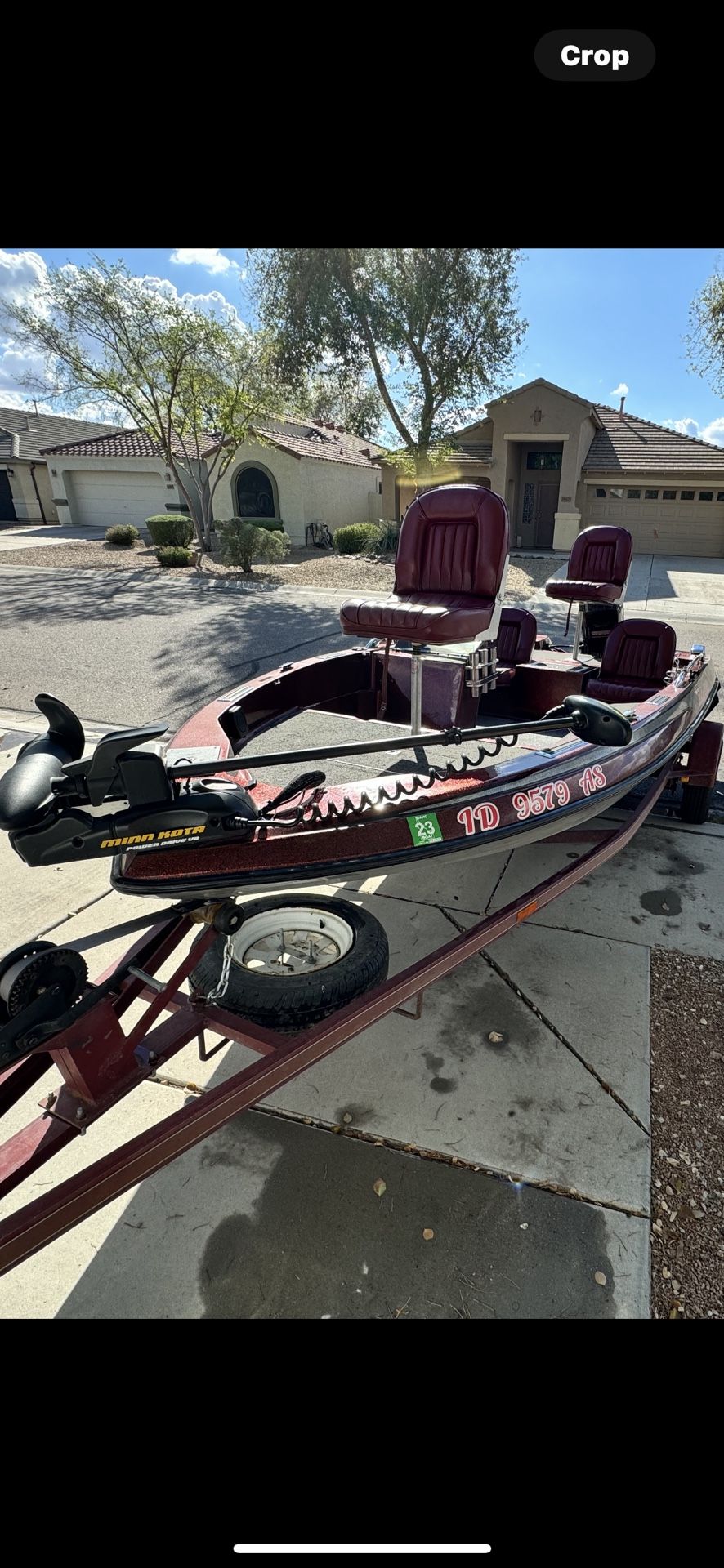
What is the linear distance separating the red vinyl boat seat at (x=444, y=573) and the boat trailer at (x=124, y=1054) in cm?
145

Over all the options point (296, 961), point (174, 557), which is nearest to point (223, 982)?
point (296, 961)

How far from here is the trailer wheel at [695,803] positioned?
3.85m

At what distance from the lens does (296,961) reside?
2.34 m

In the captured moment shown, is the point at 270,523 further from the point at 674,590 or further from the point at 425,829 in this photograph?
the point at 425,829

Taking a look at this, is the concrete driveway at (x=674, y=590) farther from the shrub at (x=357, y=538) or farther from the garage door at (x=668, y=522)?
the shrub at (x=357, y=538)

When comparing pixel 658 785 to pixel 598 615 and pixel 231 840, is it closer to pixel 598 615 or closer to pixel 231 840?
pixel 231 840

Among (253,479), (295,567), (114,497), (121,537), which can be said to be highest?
(253,479)

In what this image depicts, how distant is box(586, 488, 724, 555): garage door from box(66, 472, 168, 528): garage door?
45.6ft

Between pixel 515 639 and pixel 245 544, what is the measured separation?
11799mm

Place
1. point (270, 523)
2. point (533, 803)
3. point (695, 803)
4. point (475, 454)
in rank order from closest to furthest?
1. point (533, 803)
2. point (695, 803)
3. point (475, 454)
4. point (270, 523)

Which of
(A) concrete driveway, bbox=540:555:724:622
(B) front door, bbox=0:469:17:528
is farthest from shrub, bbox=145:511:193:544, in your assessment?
(B) front door, bbox=0:469:17:528

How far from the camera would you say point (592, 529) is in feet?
19.0

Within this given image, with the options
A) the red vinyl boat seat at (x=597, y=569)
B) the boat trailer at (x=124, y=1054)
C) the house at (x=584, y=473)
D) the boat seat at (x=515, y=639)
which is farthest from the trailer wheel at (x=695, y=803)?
the house at (x=584, y=473)
